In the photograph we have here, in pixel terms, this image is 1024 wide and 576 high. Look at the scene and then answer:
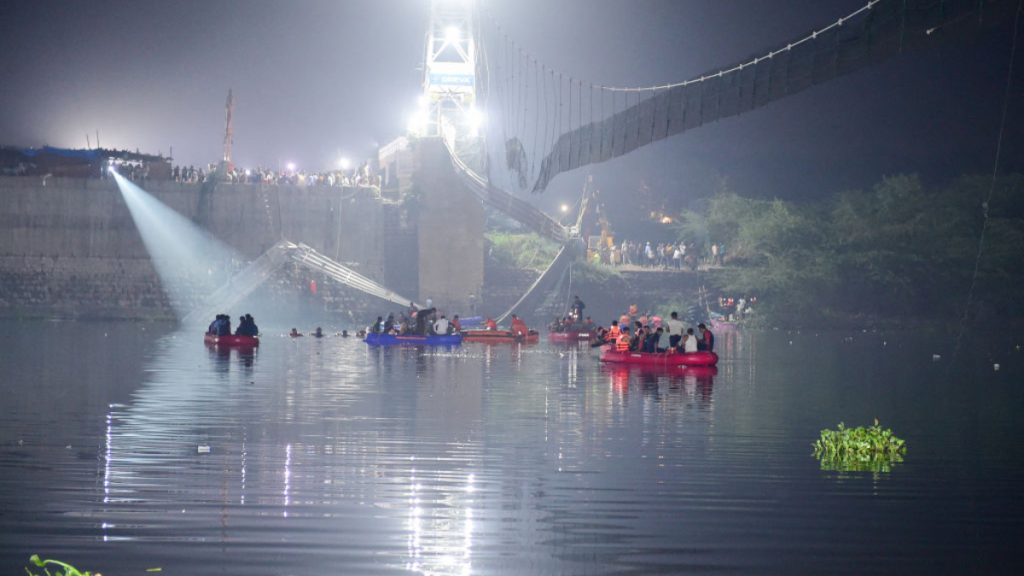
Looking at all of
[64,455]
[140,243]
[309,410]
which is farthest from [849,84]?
[64,455]

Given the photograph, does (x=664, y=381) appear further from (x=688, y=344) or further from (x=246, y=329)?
(x=246, y=329)

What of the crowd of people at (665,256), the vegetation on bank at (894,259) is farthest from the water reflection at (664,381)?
the crowd of people at (665,256)

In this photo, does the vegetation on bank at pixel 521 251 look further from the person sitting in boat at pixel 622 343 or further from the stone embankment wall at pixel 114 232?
the person sitting in boat at pixel 622 343

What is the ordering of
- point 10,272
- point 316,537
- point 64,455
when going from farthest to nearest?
point 10,272 < point 64,455 < point 316,537

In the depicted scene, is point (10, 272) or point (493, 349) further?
point (10, 272)

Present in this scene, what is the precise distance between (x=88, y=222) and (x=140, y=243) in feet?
8.72

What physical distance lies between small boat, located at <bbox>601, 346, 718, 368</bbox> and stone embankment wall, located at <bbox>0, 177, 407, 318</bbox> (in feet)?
98.5

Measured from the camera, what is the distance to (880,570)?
1077 centimetres

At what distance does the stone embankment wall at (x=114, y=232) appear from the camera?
61.0m

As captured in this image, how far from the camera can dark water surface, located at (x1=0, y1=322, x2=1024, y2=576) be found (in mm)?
11062

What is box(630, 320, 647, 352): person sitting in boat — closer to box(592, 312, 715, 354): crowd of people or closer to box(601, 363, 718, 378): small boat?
box(592, 312, 715, 354): crowd of people

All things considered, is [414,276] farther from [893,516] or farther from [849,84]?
[893,516]

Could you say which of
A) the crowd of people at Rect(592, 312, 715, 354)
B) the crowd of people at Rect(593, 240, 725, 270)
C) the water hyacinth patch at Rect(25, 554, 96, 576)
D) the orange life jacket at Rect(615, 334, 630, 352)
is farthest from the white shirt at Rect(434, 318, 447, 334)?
the water hyacinth patch at Rect(25, 554, 96, 576)

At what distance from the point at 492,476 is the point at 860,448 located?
500cm
